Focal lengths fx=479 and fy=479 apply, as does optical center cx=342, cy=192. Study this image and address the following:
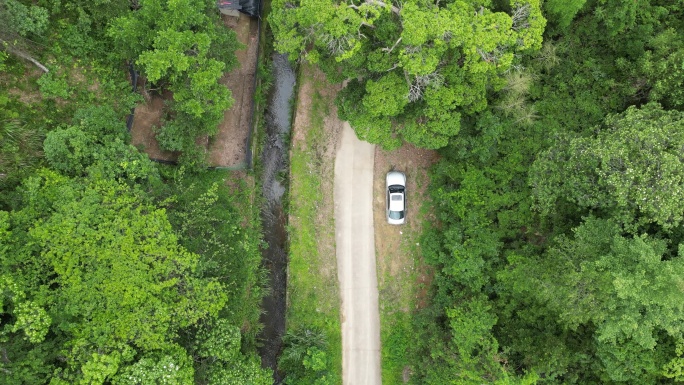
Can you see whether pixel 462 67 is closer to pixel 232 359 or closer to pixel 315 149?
pixel 315 149

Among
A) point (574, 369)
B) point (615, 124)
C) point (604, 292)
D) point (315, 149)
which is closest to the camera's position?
point (604, 292)

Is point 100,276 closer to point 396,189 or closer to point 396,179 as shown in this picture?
point 396,189

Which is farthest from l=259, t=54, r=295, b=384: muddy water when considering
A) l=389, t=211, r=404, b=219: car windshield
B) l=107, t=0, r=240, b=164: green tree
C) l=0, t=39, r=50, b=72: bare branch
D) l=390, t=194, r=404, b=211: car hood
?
l=0, t=39, r=50, b=72: bare branch

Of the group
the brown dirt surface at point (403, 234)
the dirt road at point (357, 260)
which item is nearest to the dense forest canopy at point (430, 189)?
the brown dirt surface at point (403, 234)

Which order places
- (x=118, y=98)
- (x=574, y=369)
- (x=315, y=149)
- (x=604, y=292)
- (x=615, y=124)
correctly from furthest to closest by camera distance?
1. (x=315, y=149)
2. (x=118, y=98)
3. (x=574, y=369)
4. (x=615, y=124)
5. (x=604, y=292)

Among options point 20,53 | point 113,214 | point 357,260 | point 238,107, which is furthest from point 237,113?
point 357,260

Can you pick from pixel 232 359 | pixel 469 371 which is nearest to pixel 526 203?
pixel 469 371

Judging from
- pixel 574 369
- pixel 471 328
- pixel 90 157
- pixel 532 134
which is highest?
pixel 532 134
